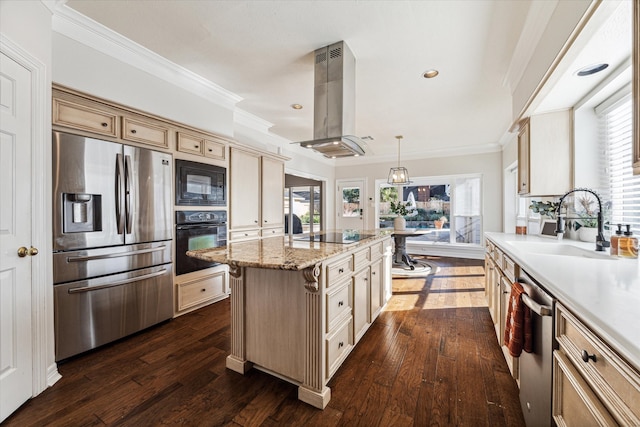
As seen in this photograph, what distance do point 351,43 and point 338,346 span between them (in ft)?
8.13

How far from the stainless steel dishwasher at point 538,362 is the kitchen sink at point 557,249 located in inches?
30.1

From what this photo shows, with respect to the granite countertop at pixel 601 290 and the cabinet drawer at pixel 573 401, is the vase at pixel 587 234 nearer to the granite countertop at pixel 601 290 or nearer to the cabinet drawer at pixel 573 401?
the granite countertop at pixel 601 290

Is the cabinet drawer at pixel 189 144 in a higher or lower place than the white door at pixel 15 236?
higher

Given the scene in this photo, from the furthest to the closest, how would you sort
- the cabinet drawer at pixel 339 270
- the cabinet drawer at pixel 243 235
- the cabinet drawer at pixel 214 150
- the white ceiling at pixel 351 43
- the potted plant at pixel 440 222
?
the potted plant at pixel 440 222 → the cabinet drawer at pixel 243 235 → the cabinet drawer at pixel 214 150 → the white ceiling at pixel 351 43 → the cabinet drawer at pixel 339 270

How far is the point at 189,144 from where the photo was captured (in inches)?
109

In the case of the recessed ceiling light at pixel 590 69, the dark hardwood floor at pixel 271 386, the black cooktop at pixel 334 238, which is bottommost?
the dark hardwood floor at pixel 271 386

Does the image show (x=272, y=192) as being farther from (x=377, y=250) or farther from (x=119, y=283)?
(x=119, y=283)

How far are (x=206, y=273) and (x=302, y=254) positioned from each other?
1.91m

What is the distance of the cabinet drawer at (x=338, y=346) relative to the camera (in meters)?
1.64

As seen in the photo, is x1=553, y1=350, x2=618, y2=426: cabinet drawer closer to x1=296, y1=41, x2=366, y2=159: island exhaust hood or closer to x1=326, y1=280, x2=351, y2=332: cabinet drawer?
x1=326, y1=280, x2=351, y2=332: cabinet drawer

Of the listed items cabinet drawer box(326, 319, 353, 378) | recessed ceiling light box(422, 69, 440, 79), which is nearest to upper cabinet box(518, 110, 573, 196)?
recessed ceiling light box(422, 69, 440, 79)

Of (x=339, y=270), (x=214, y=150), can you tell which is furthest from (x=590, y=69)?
(x=214, y=150)

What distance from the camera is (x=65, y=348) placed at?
1.90 meters

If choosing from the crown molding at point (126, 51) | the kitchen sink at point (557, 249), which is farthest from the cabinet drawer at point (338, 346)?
the crown molding at point (126, 51)
